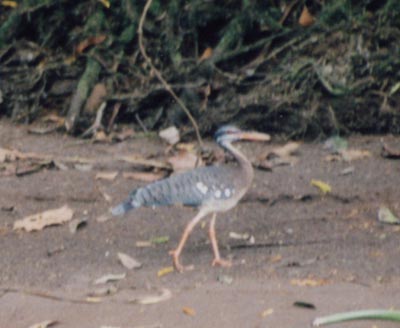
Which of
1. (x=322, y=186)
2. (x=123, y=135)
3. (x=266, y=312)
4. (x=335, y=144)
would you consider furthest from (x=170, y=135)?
(x=266, y=312)

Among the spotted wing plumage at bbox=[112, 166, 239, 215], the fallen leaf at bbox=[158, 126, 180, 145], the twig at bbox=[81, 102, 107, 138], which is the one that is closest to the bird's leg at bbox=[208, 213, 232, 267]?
the spotted wing plumage at bbox=[112, 166, 239, 215]

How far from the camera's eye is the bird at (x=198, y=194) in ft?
28.5

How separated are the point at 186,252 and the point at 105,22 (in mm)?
3756

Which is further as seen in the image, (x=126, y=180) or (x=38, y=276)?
(x=126, y=180)

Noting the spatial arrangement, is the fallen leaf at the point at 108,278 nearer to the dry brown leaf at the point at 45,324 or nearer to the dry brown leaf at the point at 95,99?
the dry brown leaf at the point at 45,324

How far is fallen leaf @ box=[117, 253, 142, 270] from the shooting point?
8695 mm

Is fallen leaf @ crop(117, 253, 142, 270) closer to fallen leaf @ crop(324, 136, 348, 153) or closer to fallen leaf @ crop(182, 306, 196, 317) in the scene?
fallen leaf @ crop(182, 306, 196, 317)

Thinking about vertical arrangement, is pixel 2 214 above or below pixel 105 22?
below

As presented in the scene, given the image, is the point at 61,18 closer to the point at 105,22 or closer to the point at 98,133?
the point at 105,22

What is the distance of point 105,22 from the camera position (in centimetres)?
1223

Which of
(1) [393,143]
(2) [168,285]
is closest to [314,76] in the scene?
(1) [393,143]

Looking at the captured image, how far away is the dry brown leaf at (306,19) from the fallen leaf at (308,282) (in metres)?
4.00

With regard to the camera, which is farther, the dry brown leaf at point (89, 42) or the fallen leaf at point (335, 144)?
the dry brown leaf at point (89, 42)

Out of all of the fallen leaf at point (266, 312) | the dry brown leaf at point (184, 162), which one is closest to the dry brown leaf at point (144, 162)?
the dry brown leaf at point (184, 162)
